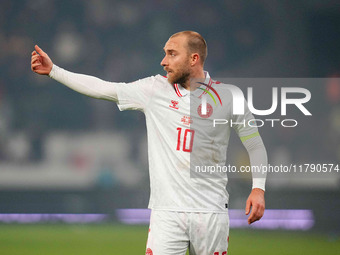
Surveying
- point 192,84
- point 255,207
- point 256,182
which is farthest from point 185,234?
point 192,84

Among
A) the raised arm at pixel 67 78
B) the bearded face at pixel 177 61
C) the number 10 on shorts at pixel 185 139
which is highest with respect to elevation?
the bearded face at pixel 177 61

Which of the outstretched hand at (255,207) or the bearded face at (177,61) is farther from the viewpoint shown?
the bearded face at (177,61)

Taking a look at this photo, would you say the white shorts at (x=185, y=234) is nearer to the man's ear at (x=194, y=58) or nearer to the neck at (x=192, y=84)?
the neck at (x=192, y=84)

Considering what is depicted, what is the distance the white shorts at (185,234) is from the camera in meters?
3.22

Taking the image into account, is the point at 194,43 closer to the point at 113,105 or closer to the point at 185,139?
the point at 185,139

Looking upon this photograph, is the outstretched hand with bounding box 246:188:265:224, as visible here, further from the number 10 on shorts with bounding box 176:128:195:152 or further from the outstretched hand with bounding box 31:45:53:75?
the outstretched hand with bounding box 31:45:53:75

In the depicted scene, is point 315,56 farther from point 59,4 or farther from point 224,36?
point 59,4

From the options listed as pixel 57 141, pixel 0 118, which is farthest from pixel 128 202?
pixel 0 118

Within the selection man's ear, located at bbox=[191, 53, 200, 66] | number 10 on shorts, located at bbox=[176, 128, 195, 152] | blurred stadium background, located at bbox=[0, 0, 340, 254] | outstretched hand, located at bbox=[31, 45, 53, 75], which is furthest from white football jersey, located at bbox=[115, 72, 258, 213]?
blurred stadium background, located at bbox=[0, 0, 340, 254]

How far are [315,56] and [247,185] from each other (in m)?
2.32

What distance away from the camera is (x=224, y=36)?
8961 mm

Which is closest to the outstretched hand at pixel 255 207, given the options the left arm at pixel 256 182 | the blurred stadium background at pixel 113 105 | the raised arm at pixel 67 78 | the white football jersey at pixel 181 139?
the left arm at pixel 256 182

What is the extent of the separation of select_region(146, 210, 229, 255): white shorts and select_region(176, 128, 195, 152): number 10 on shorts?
1.24ft

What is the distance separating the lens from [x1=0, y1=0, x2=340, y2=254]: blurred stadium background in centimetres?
870
